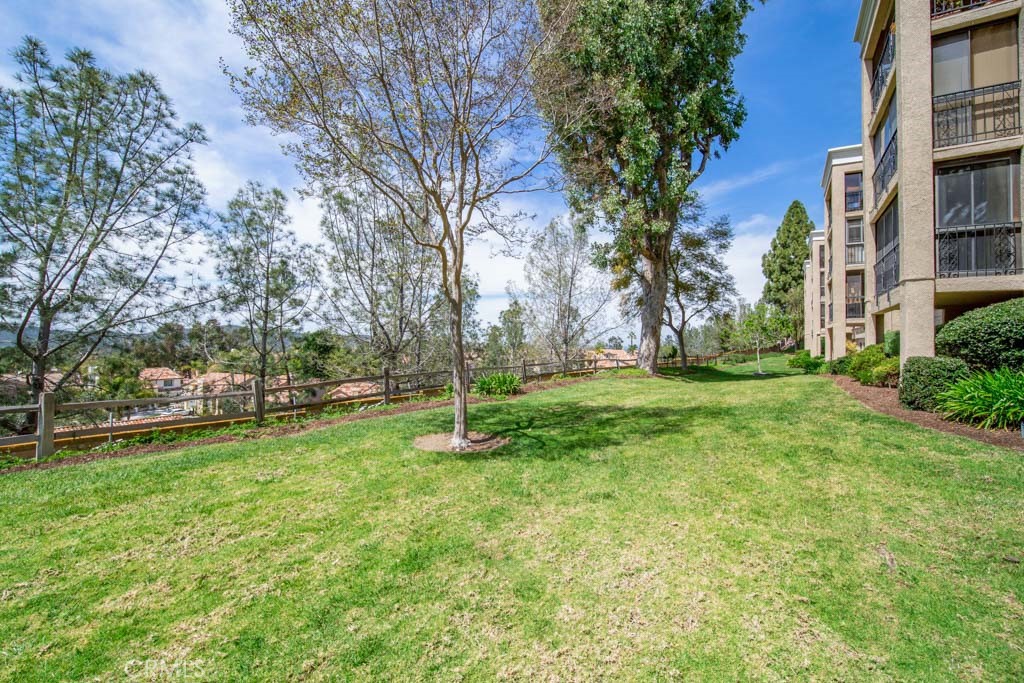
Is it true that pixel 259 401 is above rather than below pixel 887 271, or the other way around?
below

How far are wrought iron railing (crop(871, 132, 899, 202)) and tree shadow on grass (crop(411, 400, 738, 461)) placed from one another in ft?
26.6

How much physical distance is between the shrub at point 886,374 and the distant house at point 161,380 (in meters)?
22.5

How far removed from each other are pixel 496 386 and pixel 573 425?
17.9 ft

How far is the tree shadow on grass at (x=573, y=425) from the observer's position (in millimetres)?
6906

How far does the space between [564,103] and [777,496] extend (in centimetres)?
772

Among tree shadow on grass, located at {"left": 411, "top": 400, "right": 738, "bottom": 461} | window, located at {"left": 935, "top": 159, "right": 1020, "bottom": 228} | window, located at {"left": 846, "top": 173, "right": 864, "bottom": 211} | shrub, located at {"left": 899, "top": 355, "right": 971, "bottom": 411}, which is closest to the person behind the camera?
tree shadow on grass, located at {"left": 411, "top": 400, "right": 738, "bottom": 461}

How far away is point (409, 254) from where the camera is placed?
54.8ft

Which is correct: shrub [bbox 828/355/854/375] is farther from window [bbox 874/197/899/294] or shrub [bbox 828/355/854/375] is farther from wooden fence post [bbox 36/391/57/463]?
wooden fence post [bbox 36/391/57/463]

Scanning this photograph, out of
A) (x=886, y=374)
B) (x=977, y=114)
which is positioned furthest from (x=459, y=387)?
(x=977, y=114)

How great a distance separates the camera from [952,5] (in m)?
9.59

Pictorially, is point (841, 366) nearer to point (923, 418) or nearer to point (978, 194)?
point (978, 194)

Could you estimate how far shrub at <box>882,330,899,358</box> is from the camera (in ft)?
40.5

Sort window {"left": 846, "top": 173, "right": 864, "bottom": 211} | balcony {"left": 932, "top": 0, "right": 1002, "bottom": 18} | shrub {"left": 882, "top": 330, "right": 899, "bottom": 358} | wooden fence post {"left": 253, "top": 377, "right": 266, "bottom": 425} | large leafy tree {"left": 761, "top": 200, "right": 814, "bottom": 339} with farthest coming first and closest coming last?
large leafy tree {"left": 761, "top": 200, "right": 814, "bottom": 339} < window {"left": 846, "top": 173, "right": 864, "bottom": 211} < shrub {"left": 882, "top": 330, "right": 899, "bottom": 358} < wooden fence post {"left": 253, "top": 377, "right": 266, "bottom": 425} < balcony {"left": 932, "top": 0, "right": 1002, "bottom": 18}

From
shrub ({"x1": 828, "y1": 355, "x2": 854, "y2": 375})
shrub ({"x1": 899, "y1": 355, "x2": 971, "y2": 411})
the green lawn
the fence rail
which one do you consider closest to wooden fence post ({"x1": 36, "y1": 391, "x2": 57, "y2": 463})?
the fence rail
